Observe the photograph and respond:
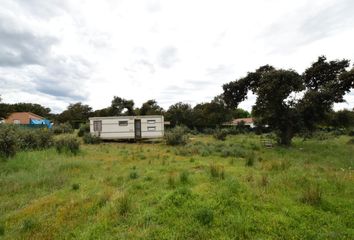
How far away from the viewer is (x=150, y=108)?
41.5m

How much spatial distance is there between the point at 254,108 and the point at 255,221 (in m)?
15.0

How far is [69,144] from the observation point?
12781mm

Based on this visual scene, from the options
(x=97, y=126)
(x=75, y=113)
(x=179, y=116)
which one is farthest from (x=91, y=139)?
(x=75, y=113)

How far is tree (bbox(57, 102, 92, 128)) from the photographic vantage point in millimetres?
50197

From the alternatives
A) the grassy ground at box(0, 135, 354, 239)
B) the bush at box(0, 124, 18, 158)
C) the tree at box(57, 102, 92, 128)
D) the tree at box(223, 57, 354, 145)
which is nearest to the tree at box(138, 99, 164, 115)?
the tree at box(57, 102, 92, 128)

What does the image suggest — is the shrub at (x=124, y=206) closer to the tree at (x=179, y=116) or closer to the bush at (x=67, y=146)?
the bush at (x=67, y=146)

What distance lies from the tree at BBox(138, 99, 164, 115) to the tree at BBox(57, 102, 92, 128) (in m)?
16.9

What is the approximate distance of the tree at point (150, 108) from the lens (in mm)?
40112

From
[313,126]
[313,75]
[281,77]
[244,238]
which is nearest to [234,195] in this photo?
[244,238]

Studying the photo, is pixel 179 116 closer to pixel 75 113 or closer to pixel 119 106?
pixel 119 106

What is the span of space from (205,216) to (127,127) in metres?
17.7

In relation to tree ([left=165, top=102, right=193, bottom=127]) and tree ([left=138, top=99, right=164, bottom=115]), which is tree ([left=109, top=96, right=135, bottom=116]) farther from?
tree ([left=165, top=102, right=193, bottom=127])

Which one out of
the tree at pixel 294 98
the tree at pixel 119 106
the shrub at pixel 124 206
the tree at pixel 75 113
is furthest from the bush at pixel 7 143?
the tree at pixel 75 113

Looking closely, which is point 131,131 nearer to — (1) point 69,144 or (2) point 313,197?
(1) point 69,144
